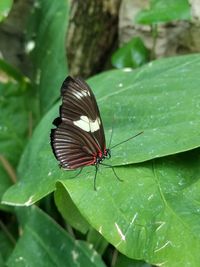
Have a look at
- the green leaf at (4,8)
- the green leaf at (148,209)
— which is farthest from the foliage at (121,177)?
the green leaf at (4,8)

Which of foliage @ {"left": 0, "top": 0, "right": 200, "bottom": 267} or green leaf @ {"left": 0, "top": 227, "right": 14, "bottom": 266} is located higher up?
foliage @ {"left": 0, "top": 0, "right": 200, "bottom": 267}

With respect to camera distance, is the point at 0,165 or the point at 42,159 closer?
the point at 42,159

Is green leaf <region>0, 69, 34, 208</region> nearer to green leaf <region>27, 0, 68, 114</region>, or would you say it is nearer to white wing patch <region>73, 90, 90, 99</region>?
green leaf <region>27, 0, 68, 114</region>

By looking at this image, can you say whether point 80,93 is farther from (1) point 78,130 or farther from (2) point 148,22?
(2) point 148,22

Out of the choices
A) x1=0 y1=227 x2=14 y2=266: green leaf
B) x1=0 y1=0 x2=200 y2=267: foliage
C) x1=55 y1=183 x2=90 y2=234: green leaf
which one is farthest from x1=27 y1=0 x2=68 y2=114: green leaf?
x1=55 y1=183 x2=90 y2=234: green leaf

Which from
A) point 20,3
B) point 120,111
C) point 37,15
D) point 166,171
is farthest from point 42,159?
point 20,3

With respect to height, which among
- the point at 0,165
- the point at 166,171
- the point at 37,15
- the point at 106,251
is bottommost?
the point at 106,251

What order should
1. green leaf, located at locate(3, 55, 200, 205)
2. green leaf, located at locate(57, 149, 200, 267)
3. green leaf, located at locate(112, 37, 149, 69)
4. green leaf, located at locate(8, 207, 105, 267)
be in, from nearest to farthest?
1. green leaf, located at locate(57, 149, 200, 267)
2. green leaf, located at locate(3, 55, 200, 205)
3. green leaf, located at locate(8, 207, 105, 267)
4. green leaf, located at locate(112, 37, 149, 69)

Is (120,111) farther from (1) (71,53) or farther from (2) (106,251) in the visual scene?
(1) (71,53)
